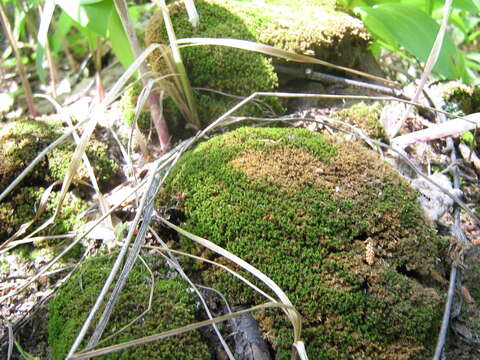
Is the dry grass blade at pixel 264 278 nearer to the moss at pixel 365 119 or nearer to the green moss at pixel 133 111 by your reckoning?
the green moss at pixel 133 111

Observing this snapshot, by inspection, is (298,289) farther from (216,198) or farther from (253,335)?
(216,198)

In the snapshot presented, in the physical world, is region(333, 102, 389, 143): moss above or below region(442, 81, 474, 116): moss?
above

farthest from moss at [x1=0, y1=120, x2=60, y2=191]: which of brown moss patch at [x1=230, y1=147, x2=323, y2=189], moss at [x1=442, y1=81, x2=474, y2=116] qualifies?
moss at [x1=442, y1=81, x2=474, y2=116]

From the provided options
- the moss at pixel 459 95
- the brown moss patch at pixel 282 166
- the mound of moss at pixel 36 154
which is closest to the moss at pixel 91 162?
the mound of moss at pixel 36 154

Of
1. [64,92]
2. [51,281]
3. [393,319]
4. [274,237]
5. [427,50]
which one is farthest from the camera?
[64,92]

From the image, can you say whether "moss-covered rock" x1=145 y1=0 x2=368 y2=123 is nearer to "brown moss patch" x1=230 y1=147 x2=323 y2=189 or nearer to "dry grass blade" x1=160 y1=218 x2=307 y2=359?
"brown moss patch" x1=230 y1=147 x2=323 y2=189

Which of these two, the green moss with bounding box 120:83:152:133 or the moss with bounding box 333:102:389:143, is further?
the green moss with bounding box 120:83:152:133

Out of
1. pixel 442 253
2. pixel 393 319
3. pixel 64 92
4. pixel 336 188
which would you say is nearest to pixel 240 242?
pixel 336 188
